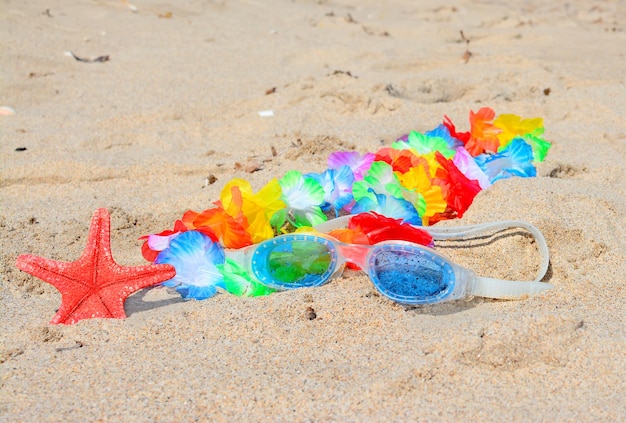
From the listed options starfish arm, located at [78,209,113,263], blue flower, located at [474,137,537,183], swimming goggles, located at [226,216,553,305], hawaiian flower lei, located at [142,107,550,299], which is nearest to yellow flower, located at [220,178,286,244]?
hawaiian flower lei, located at [142,107,550,299]

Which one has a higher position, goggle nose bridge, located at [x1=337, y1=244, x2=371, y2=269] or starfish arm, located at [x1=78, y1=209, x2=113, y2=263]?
goggle nose bridge, located at [x1=337, y1=244, x2=371, y2=269]

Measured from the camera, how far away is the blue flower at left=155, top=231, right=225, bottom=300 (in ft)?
7.61

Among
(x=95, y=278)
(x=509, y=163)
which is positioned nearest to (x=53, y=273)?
(x=95, y=278)

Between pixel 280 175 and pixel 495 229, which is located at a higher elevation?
pixel 495 229

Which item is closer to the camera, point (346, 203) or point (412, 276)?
point (412, 276)

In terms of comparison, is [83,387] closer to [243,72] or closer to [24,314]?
[24,314]

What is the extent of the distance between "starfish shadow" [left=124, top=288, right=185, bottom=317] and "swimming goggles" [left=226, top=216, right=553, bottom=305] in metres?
0.27

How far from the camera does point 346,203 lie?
2.77 meters

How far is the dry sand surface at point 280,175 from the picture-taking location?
5.65ft

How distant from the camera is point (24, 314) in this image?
2.16 m

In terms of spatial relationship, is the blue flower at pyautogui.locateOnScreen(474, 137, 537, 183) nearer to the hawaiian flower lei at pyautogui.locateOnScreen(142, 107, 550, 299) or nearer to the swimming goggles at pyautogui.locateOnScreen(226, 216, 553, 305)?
the hawaiian flower lei at pyautogui.locateOnScreen(142, 107, 550, 299)

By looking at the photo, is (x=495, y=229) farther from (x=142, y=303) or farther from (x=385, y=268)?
(x=142, y=303)

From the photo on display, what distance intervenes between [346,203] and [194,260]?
0.73m

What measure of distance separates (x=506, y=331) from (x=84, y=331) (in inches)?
49.8
